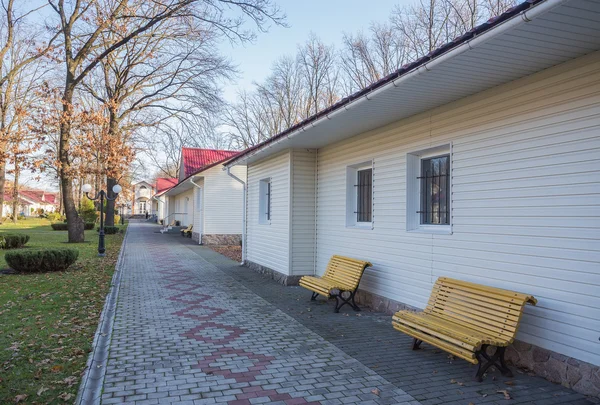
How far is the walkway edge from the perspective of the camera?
386 cm

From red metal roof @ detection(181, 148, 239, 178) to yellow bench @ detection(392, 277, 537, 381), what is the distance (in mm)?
22445

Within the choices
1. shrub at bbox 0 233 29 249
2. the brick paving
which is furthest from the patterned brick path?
shrub at bbox 0 233 29 249

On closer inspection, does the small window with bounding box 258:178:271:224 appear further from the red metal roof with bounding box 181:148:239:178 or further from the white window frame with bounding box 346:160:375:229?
the red metal roof with bounding box 181:148:239:178

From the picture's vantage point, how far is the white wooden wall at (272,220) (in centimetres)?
1038

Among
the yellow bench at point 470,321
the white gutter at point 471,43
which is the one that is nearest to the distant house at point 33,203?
the white gutter at point 471,43

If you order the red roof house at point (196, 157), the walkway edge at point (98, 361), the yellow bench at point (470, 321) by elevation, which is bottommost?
the walkway edge at point (98, 361)

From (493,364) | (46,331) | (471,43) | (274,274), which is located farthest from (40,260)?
(471,43)

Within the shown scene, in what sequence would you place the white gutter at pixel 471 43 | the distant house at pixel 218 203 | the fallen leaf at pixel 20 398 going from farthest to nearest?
the distant house at pixel 218 203 → the fallen leaf at pixel 20 398 → the white gutter at pixel 471 43

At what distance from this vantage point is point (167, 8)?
599 inches

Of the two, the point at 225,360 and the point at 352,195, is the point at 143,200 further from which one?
the point at 225,360

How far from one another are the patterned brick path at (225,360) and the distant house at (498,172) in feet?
5.73

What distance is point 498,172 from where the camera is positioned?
16.9 feet

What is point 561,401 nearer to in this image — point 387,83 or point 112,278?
point 387,83

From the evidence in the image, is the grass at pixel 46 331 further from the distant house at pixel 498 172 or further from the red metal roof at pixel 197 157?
the red metal roof at pixel 197 157
